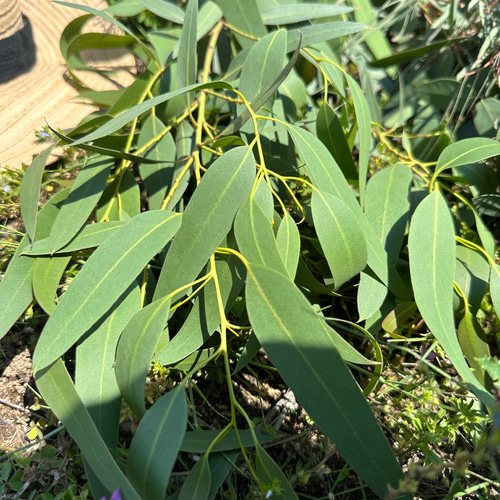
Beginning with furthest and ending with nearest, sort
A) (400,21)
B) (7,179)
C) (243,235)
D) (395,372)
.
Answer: (400,21) < (7,179) < (395,372) < (243,235)

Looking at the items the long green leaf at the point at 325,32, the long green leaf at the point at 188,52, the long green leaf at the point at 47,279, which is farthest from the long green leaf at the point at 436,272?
the long green leaf at the point at 47,279

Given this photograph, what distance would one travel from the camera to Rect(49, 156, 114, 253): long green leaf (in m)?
0.90

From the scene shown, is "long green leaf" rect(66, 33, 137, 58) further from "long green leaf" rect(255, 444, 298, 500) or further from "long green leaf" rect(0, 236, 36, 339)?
"long green leaf" rect(255, 444, 298, 500)

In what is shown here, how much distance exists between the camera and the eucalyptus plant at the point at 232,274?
662mm

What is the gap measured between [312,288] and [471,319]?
1.06 feet

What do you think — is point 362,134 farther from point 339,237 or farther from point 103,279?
point 103,279

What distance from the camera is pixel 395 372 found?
1.03m

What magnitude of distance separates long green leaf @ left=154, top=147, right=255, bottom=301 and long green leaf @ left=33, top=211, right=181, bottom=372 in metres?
0.04

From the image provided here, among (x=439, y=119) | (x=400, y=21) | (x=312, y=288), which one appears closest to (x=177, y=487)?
(x=312, y=288)

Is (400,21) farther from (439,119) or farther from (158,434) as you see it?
Result: (158,434)

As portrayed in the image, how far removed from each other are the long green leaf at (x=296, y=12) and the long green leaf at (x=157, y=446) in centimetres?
101

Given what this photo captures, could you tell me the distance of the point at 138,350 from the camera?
0.72 metres

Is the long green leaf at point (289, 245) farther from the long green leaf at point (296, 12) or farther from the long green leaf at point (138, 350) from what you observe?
the long green leaf at point (296, 12)

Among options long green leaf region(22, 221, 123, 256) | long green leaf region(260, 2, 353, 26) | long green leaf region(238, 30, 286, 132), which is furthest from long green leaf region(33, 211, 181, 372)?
long green leaf region(260, 2, 353, 26)
